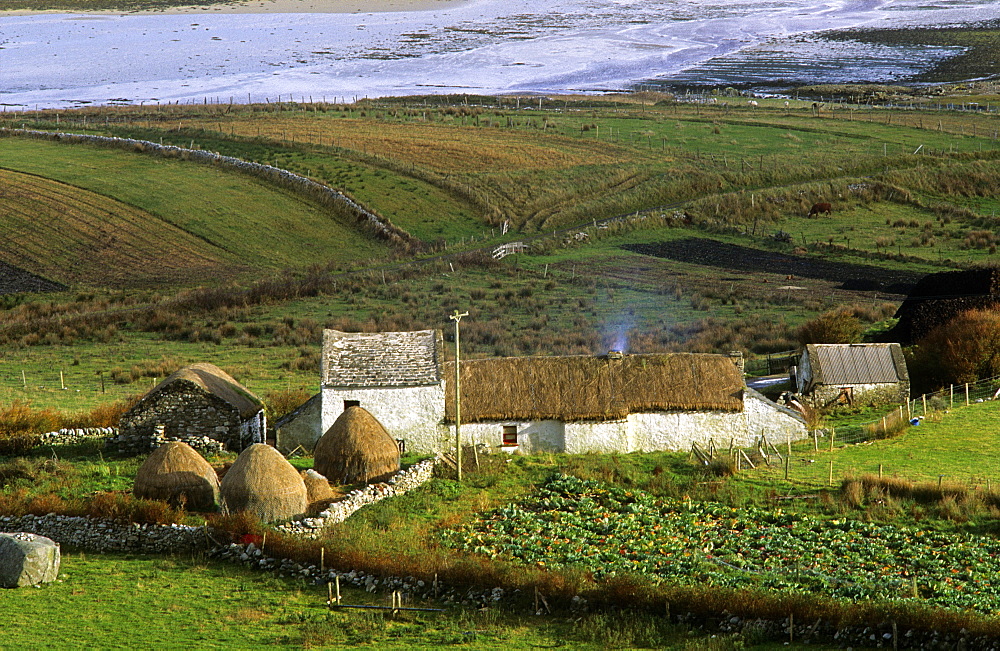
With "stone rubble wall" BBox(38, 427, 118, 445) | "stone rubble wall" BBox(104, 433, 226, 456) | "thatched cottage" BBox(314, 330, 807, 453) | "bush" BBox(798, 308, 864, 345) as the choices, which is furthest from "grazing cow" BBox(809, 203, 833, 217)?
"stone rubble wall" BBox(38, 427, 118, 445)

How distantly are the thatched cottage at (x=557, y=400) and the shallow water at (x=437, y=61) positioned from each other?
325ft

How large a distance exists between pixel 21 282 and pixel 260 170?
78.0 ft

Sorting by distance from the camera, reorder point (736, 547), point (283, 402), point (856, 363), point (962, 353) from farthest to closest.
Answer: point (856, 363)
point (962, 353)
point (283, 402)
point (736, 547)

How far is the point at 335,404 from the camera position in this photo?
36469 mm

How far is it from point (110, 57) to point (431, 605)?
561 ft

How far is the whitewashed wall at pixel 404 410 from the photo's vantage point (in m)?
36.4

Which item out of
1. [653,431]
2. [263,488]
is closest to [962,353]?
[653,431]

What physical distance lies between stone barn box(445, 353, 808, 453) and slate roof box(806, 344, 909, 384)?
416cm

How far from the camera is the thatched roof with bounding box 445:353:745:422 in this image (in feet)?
121

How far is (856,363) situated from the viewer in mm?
42344

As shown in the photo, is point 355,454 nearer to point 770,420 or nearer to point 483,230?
point 770,420

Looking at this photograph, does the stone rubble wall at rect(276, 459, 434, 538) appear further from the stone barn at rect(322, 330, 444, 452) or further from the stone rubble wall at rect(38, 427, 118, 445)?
the stone rubble wall at rect(38, 427, 118, 445)

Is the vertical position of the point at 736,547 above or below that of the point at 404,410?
below

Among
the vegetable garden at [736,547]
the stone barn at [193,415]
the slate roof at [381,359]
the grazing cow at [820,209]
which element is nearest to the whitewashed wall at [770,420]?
the vegetable garden at [736,547]
